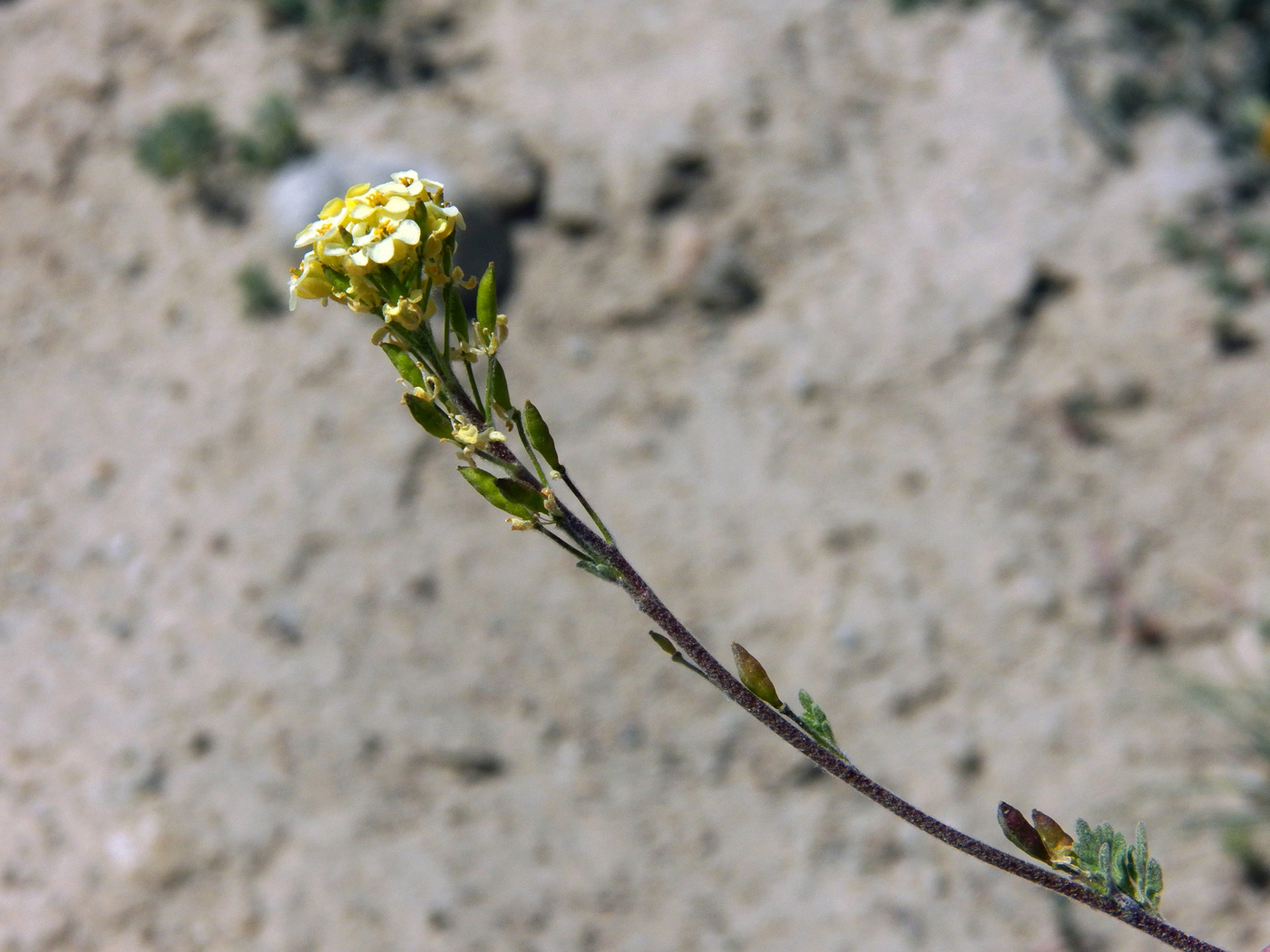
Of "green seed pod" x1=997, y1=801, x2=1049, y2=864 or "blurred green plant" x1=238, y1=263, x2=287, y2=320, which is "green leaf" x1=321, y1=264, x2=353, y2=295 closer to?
"green seed pod" x1=997, y1=801, x2=1049, y2=864

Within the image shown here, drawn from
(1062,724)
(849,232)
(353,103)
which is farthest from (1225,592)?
(353,103)

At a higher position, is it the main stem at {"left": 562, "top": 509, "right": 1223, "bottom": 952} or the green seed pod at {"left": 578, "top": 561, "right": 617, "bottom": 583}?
the green seed pod at {"left": 578, "top": 561, "right": 617, "bottom": 583}

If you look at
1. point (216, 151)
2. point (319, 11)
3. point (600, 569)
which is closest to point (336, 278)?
point (600, 569)

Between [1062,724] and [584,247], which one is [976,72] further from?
[1062,724]

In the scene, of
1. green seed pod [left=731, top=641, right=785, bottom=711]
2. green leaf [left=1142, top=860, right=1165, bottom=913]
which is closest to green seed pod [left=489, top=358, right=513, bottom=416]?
green seed pod [left=731, top=641, right=785, bottom=711]

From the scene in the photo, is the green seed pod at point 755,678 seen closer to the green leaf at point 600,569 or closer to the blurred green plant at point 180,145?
the green leaf at point 600,569

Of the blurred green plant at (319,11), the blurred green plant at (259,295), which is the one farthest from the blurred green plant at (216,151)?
the blurred green plant at (319,11)
